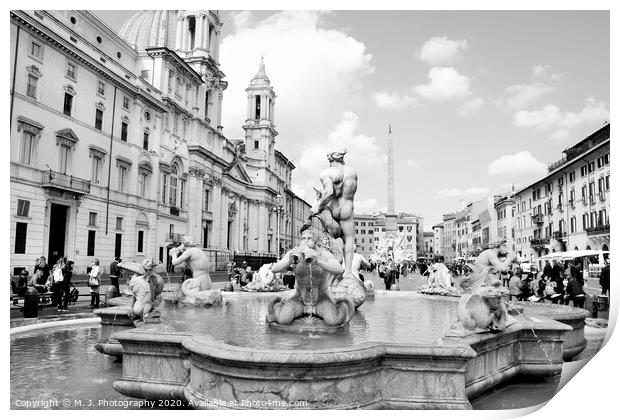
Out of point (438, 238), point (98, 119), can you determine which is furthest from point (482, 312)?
point (438, 238)

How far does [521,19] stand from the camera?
684cm

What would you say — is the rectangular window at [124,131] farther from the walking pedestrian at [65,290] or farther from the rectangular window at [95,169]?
the walking pedestrian at [65,290]

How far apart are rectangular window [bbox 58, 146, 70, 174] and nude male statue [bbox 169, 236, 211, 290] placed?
41.3 ft

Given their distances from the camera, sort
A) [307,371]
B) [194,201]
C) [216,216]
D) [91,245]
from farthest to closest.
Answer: [216,216] < [194,201] < [91,245] < [307,371]

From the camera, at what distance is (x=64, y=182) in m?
17.6

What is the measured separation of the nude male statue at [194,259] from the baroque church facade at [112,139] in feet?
13.7

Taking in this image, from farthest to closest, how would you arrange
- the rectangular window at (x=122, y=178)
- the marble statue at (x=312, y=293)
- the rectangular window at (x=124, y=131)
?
the rectangular window at (x=122, y=178), the rectangular window at (x=124, y=131), the marble statue at (x=312, y=293)

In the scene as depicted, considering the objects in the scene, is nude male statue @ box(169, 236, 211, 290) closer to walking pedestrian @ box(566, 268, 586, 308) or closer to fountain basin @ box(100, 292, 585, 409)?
fountain basin @ box(100, 292, 585, 409)

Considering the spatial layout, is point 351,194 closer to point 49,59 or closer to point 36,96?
point 36,96

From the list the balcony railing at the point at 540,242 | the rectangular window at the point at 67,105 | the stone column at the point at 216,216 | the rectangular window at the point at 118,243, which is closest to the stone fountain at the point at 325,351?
the rectangular window at the point at 67,105

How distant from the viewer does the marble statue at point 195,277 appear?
7.29 meters

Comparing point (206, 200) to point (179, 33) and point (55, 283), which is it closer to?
point (179, 33)

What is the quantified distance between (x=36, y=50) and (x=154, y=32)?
2823 centimetres

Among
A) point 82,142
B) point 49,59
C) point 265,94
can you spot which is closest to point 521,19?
point 49,59
